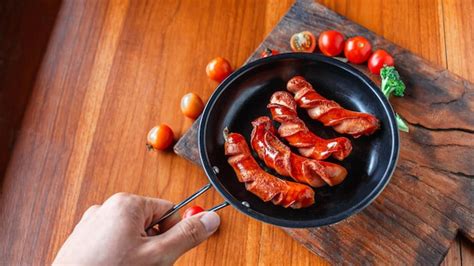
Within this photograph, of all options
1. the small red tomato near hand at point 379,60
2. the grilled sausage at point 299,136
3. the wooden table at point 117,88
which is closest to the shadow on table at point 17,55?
the wooden table at point 117,88

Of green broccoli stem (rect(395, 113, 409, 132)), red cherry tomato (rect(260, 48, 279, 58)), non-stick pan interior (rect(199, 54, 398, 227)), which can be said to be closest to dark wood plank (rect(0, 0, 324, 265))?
red cherry tomato (rect(260, 48, 279, 58))

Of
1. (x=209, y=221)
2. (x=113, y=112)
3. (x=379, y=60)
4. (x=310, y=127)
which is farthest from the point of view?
(x=113, y=112)

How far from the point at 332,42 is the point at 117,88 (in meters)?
1.10

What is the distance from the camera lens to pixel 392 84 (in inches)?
71.1

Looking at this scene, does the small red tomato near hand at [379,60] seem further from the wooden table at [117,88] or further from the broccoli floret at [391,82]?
the wooden table at [117,88]

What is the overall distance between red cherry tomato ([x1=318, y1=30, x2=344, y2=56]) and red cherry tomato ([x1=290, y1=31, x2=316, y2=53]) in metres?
0.04

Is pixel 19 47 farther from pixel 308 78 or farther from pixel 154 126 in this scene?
pixel 308 78

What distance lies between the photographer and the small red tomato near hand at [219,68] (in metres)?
2.03

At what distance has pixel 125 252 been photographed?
1.15 metres

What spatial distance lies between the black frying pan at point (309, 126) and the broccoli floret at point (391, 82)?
22cm

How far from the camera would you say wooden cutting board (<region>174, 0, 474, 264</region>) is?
164cm

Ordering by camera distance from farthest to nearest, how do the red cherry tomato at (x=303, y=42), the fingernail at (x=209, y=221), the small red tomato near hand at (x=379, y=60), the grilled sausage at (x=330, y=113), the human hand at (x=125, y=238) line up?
the red cherry tomato at (x=303, y=42) < the small red tomato near hand at (x=379, y=60) < the grilled sausage at (x=330, y=113) < the fingernail at (x=209, y=221) < the human hand at (x=125, y=238)

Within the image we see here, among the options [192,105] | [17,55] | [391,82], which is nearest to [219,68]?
[192,105]

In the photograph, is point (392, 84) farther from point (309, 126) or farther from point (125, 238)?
point (125, 238)
